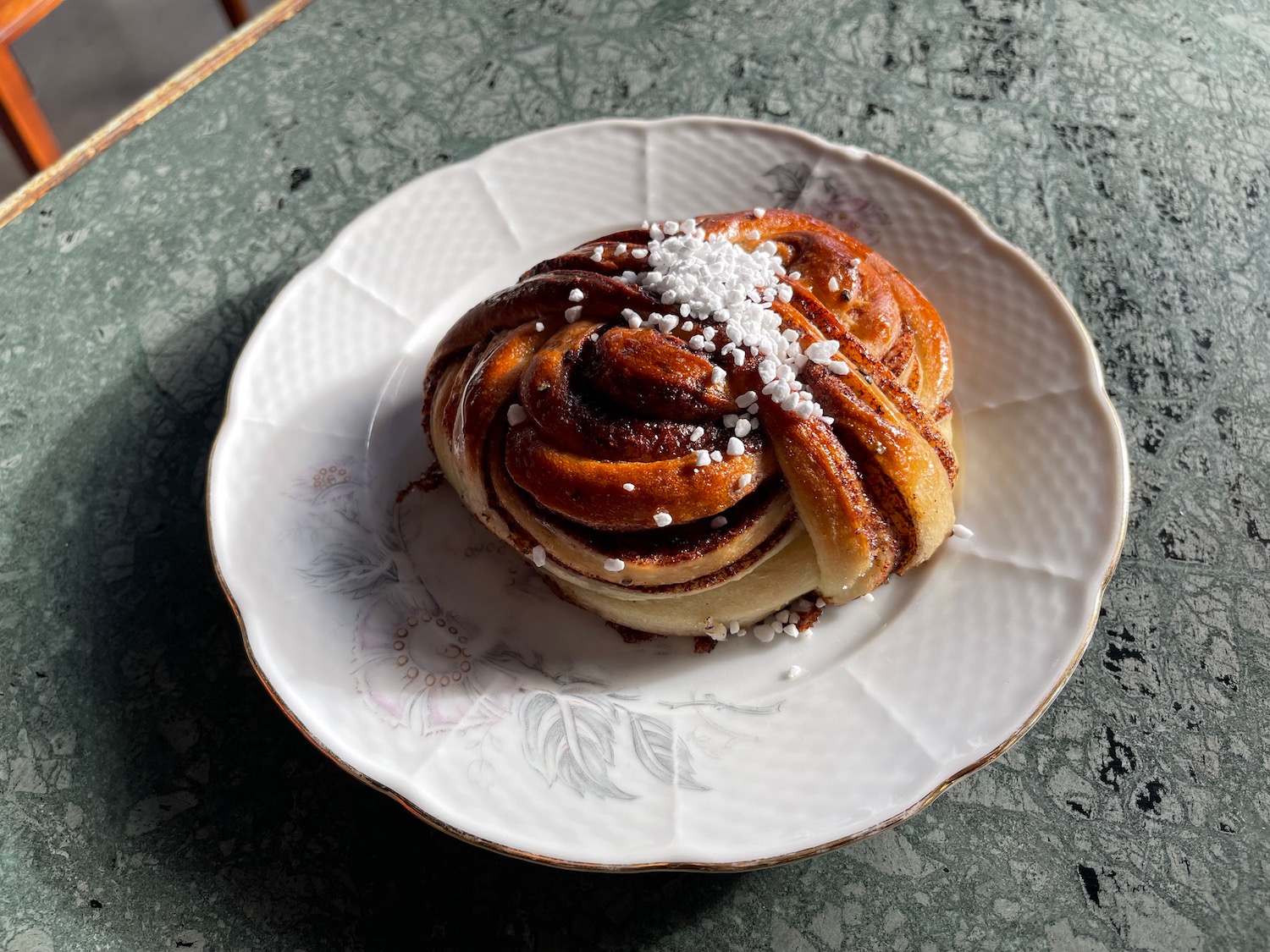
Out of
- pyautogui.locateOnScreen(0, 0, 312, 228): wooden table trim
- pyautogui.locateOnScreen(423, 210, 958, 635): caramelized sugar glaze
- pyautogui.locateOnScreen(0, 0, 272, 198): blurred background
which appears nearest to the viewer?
pyautogui.locateOnScreen(423, 210, 958, 635): caramelized sugar glaze

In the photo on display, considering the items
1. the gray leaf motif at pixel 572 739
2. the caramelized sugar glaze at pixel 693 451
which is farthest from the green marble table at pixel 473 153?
the caramelized sugar glaze at pixel 693 451

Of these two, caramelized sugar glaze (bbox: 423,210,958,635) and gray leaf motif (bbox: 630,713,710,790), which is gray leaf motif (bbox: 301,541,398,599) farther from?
gray leaf motif (bbox: 630,713,710,790)

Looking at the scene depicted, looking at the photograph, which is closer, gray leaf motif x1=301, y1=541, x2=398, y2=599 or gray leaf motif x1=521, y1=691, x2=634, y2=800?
gray leaf motif x1=521, y1=691, x2=634, y2=800

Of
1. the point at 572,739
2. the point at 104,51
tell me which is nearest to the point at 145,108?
the point at 572,739

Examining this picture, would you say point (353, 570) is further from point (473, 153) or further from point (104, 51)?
point (104, 51)

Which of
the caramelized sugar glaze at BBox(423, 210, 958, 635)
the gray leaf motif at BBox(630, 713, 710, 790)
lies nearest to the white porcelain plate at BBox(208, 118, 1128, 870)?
the gray leaf motif at BBox(630, 713, 710, 790)

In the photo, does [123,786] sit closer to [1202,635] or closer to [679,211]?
[679,211]

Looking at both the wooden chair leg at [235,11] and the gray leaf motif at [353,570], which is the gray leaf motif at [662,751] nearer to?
the gray leaf motif at [353,570]
